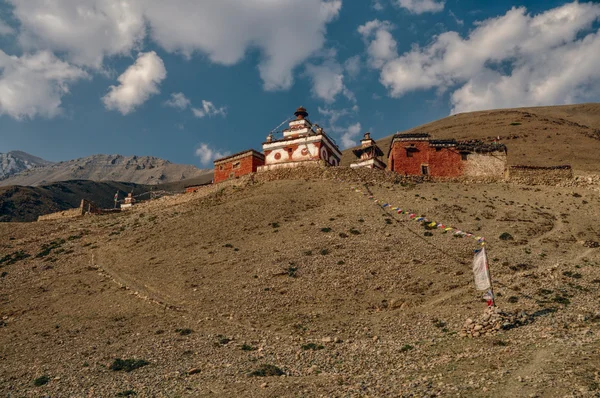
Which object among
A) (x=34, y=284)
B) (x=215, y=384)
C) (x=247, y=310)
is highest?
(x=34, y=284)

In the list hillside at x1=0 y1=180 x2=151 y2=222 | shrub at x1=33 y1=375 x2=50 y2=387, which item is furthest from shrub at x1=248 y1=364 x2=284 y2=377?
hillside at x1=0 y1=180 x2=151 y2=222

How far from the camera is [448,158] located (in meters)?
49.9

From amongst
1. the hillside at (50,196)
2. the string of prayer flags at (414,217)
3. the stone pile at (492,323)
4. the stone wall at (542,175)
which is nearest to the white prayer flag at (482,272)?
the stone pile at (492,323)

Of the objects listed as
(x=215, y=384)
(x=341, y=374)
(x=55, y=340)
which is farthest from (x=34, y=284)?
(x=341, y=374)

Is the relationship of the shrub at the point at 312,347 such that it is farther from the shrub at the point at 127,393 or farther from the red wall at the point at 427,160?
the red wall at the point at 427,160

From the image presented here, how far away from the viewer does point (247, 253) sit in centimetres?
3262

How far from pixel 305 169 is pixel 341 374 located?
3439 centimetres

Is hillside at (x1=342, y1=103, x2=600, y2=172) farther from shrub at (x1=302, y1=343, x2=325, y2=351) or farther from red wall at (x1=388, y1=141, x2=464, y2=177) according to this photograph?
shrub at (x1=302, y1=343, x2=325, y2=351)

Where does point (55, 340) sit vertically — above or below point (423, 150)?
below

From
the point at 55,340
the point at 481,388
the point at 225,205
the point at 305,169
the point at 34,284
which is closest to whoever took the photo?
the point at 481,388

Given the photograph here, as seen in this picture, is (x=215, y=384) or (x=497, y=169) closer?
(x=215, y=384)

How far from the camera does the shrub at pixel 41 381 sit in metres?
18.0

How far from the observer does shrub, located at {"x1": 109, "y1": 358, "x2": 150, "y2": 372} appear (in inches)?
738

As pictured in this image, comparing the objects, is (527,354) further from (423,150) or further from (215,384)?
(423,150)
